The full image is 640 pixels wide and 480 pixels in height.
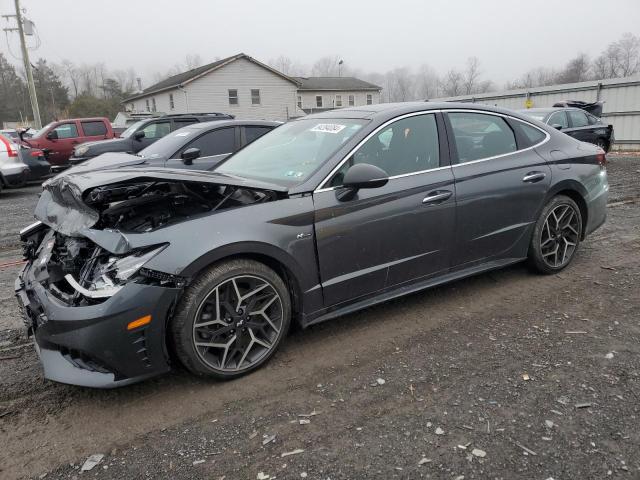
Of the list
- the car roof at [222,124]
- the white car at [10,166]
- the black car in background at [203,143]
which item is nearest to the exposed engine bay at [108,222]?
the black car in background at [203,143]

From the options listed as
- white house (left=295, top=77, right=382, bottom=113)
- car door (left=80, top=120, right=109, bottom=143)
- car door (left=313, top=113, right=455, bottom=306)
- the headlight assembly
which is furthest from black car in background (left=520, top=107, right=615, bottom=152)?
white house (left=295, top=77, right=382, bottom=113)

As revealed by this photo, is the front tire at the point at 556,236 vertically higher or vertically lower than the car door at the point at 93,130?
lower

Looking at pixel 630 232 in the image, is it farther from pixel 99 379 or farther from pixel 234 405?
pixel 99 379

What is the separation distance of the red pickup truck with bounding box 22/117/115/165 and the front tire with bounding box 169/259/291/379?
14.3m

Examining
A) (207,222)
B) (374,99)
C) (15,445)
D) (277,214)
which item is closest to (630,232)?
(277,214)

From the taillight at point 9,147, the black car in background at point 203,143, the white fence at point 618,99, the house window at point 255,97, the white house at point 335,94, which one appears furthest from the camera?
the white house at point 335,94

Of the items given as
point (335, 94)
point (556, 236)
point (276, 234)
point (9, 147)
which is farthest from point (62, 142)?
point (335, 94)

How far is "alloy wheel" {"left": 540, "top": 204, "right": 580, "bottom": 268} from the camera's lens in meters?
4.48

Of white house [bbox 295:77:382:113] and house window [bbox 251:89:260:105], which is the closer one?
house window [bbox 251:89:260:105]

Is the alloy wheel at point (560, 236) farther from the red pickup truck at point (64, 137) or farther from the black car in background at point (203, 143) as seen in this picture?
the red pickup truck at point (64, 137)

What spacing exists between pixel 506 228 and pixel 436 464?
96.1 inches

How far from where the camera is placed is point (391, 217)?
3455mm

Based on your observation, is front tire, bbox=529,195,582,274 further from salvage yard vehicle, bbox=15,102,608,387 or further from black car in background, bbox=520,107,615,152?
black car in background, bbox=520,107,615,152

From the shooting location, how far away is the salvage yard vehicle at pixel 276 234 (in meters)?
2.66
